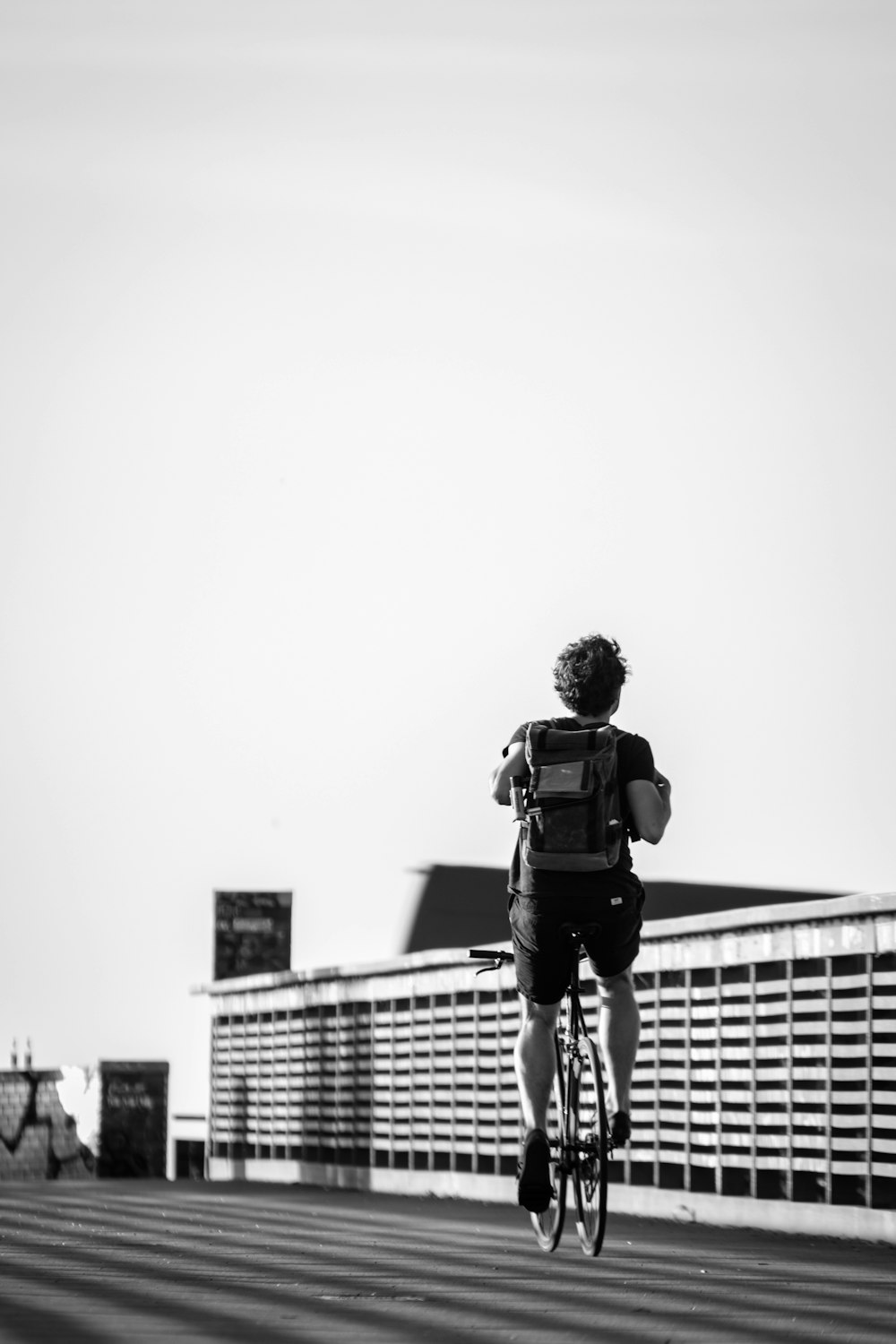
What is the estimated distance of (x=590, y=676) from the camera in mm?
7000

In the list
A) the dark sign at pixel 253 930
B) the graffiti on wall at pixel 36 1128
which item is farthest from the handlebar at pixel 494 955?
the dark sign at pixel 253 930

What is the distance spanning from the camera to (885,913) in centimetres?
788

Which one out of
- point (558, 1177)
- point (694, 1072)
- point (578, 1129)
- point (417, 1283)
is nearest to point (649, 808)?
point (578, 1129)

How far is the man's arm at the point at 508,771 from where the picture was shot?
6.87 meters

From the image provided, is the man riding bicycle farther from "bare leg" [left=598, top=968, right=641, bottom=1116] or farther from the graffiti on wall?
the graffiti on wall

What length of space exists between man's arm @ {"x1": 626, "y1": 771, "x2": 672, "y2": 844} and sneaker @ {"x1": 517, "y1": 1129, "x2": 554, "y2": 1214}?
0.87 m

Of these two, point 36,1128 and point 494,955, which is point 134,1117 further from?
point 494,955

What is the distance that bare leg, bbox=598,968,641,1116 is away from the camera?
682 centimetres

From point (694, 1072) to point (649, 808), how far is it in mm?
3102

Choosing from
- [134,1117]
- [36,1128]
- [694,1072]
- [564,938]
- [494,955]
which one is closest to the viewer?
[564,938]

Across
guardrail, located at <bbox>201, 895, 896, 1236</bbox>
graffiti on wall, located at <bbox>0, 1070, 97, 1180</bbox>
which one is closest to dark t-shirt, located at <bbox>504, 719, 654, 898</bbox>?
guardrail, located at <bbox>201, 895, 896, 1236</bbox>

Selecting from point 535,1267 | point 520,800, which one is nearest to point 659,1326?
point 535,1267

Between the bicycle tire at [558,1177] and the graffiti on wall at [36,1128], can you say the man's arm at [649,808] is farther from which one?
the graffiti on wall at [36,1128]

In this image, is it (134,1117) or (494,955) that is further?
(134,1117)
